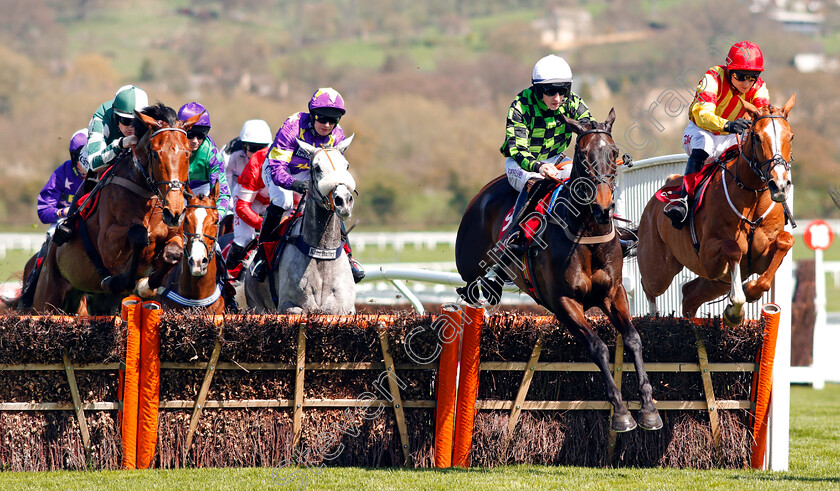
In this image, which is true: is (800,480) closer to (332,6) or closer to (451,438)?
(451,438)

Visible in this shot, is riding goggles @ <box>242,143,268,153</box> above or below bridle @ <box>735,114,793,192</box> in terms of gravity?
above

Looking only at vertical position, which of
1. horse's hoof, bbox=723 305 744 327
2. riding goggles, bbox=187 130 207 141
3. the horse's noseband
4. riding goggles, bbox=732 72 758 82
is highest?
riding goggles, bbox=732 72 758 82

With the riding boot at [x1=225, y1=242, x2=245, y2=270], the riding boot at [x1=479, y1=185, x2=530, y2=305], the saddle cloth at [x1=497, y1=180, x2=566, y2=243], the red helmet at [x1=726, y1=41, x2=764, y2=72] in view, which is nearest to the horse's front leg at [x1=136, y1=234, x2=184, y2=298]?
the riding boot at [x1=225, y1=242, x2=245, y2=270]

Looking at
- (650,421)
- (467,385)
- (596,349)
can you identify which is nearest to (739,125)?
(596,349)

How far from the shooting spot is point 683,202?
7168 mm

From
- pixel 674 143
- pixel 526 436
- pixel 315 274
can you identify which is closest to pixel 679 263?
pixel 526 436

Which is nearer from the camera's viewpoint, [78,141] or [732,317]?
[732,317]

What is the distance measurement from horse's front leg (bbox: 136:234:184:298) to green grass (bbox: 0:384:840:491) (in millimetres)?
1357

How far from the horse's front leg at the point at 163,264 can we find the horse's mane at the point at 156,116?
747 mm

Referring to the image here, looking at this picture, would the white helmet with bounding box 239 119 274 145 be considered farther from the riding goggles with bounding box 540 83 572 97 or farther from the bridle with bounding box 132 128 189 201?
the riding goggles with bounding box 540 83 572 97

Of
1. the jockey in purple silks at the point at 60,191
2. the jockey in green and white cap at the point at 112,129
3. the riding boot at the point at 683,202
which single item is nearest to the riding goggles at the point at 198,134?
the jockey in green and white cap at the point at 112,129

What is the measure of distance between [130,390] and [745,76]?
4712mm

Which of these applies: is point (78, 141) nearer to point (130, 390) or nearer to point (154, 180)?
point (154, 180)

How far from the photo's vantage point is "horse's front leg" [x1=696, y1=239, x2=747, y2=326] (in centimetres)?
621
